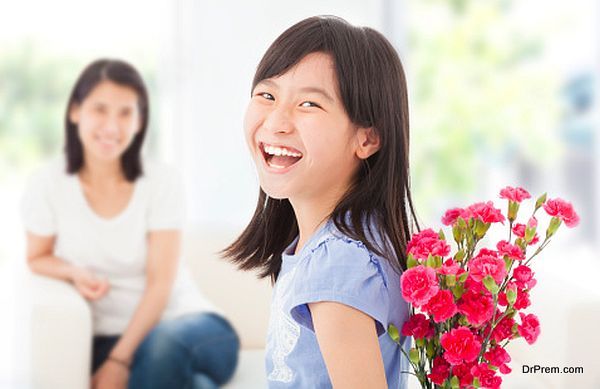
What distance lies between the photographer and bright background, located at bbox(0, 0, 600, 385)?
341 cm

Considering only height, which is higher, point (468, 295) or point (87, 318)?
point (468, 295)

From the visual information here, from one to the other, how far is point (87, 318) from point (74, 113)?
641 mm

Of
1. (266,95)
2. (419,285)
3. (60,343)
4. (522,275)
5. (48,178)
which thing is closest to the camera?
(419,285)

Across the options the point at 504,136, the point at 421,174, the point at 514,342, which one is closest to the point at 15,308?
the point at 514,342

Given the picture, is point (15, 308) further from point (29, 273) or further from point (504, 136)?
point (504, 136)

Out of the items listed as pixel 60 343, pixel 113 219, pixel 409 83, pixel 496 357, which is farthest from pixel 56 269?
pixel 409 83

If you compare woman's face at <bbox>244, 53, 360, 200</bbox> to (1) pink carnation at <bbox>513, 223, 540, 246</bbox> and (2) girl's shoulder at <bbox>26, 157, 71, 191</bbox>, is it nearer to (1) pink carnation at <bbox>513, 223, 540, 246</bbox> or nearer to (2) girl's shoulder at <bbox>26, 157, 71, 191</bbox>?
(1) pink carnation at <bbox>513, 223, 540, 246</bbox>

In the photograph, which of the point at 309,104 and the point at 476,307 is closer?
the point at 476,307

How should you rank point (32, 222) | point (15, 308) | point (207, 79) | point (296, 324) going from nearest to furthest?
point (296, 324), point (15, 308), point (32, 222), point (207, 79)

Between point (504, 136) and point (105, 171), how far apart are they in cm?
251

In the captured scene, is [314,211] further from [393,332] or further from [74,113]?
[74,113]

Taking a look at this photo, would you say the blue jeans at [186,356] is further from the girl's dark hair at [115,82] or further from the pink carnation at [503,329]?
the pink carnation at [503,329]

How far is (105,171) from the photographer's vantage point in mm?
2357

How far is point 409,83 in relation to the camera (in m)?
3.75
